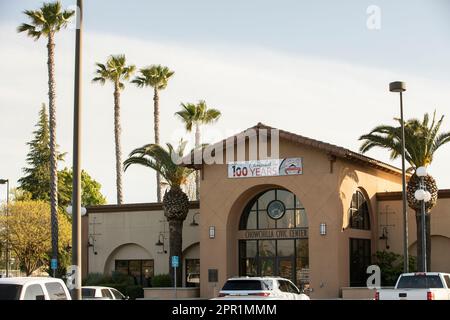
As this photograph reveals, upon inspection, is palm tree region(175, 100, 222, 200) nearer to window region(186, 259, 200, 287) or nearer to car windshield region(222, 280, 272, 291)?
window region(186, 259, 200, 287)

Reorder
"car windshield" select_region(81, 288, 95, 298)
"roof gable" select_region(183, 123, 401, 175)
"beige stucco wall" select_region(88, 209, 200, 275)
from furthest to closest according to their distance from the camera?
"beige stucco wall" select_region(88, 209, 200, 275), "roof gable" select_region(183, 123, 401, 175), "car windshield" select_region(81, 288, 95, 298)

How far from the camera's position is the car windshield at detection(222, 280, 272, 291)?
21.7 m

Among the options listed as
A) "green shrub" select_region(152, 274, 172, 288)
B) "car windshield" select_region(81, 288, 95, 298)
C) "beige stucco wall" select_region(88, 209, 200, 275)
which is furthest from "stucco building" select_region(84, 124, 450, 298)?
"car windshield" select_region(81, 288, 95, 298)

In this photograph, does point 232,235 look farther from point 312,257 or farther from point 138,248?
point 138,248

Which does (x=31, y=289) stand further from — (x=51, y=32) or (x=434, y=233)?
(x=51, y=32)

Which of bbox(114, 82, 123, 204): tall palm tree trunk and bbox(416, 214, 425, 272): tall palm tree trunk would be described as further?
bbox(114, 82, 123, 204): tall palm tree trunk

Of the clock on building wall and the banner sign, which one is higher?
the clock on building wall

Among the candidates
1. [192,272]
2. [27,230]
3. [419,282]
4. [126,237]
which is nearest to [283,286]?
[419,282]

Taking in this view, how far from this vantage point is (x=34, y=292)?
13.2m

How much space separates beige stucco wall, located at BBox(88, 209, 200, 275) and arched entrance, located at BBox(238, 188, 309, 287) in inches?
230

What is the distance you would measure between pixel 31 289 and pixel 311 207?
23550mm

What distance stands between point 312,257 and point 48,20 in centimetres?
2509
